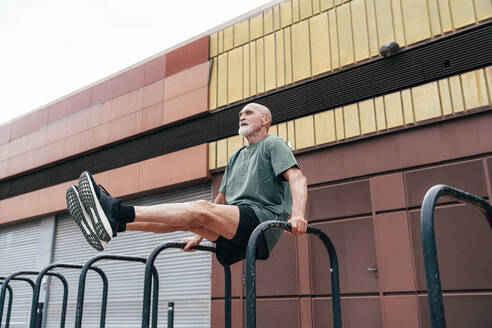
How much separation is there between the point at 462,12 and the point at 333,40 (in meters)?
2.10

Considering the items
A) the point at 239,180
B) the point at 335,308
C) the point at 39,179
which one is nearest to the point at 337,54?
the point at 239,180

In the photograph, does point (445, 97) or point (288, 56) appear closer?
point (445, 97)

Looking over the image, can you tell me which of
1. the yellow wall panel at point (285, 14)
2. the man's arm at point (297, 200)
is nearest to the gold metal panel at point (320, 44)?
the yellow wall panel at point (285, 14)

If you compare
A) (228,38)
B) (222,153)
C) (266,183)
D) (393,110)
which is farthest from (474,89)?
(228,38)

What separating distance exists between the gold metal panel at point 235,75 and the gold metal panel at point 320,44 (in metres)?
1.67

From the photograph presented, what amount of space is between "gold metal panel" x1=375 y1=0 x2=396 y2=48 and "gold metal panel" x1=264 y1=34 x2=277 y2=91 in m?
2.11

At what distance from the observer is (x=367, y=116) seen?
7559 millimetres

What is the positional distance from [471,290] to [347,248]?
6.05 ft

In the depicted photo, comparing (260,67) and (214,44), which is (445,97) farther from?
(214,44)

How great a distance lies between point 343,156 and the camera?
7.77m

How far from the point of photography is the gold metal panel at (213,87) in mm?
9834

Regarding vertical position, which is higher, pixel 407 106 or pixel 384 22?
pixel 384 22

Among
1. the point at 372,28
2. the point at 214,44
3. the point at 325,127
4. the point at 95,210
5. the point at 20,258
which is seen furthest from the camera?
the point at 20,258

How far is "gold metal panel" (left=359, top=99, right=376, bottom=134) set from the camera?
747 cm
